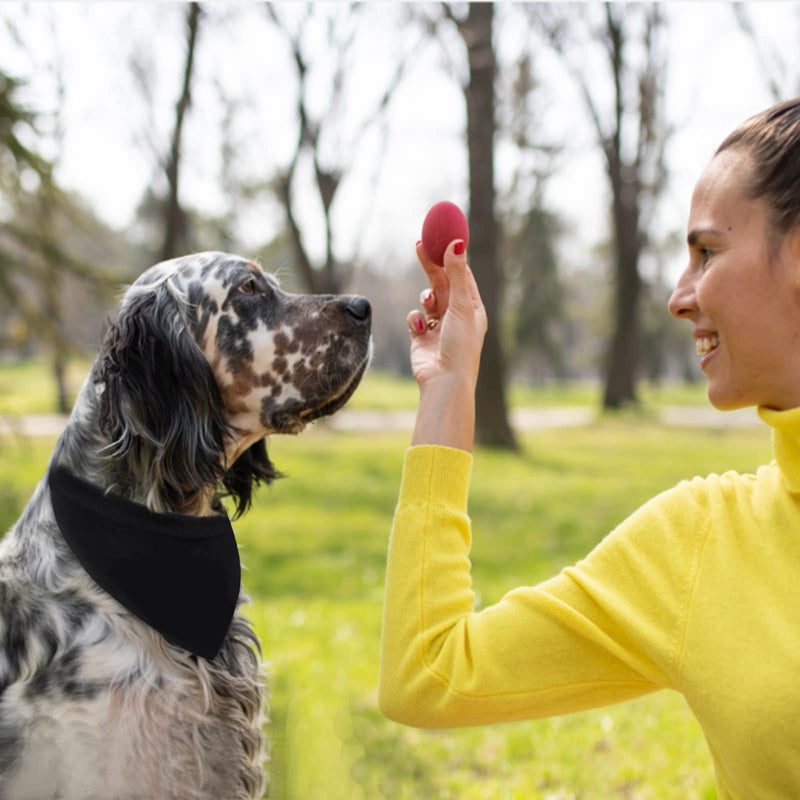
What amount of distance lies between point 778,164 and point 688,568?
71 centimetres

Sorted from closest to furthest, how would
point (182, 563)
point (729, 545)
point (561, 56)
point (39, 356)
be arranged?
1. point (729, 545)
2. point (182, 563)
3. point (39, 356)
4. point (561, 56)

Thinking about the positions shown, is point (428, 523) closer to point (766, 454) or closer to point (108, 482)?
point (108, 482)

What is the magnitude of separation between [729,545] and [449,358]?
0.61m

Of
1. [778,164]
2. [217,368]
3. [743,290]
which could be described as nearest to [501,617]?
[743,290]

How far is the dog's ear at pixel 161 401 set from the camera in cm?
216

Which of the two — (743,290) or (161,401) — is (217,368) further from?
(743,290)

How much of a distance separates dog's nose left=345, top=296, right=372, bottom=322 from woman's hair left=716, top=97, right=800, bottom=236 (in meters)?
1.32

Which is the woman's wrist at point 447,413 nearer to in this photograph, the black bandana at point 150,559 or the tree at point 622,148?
the black bandana at point 150,559

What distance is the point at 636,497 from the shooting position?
10812 millimetres

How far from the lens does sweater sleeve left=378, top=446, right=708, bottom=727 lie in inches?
59.8

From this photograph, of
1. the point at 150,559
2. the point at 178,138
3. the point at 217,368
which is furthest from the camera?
the point at 178,138

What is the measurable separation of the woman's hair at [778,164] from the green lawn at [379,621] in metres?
2.85

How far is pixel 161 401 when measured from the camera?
2.20m

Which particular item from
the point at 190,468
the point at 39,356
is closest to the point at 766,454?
the point at 39,356
